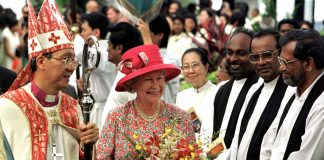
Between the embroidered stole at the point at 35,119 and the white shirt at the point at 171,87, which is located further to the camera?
the white shirt at the point at 171,87

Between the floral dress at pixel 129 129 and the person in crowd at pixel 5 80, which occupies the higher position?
A: the person in crowd at pixel 5 80

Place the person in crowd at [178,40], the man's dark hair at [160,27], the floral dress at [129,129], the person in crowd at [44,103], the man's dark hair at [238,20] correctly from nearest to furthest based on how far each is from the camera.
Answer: the person in crowd at [44,103] → the floral dress at [129,129] → the man's dark hair at [160,27] → the man's dark hair at [238,20] → the person in crowd at [178,40]

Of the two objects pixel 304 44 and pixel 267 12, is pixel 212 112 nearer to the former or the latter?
pixel 304 44

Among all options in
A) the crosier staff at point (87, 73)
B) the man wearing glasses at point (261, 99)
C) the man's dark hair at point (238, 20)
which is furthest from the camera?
the man's dark hair at point (238, 20)

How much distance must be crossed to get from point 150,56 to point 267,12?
9748 mm

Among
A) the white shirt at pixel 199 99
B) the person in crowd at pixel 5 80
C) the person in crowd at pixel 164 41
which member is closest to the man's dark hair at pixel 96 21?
the person in crowd at pixel 164 41

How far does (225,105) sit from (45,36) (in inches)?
89.9

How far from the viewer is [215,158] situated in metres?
9.36

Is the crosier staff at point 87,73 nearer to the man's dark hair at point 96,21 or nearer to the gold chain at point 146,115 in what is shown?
the gold chain at point 146,115

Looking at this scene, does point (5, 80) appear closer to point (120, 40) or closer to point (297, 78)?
point (120, 40)

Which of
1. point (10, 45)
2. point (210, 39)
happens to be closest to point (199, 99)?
point (210, 39)

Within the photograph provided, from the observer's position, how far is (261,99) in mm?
9180


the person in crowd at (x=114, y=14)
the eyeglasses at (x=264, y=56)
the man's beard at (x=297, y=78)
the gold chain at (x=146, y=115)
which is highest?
the eyeglasses at (x=264, y=56)

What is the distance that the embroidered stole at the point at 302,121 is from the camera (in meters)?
8.23
